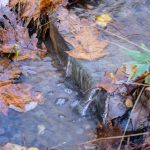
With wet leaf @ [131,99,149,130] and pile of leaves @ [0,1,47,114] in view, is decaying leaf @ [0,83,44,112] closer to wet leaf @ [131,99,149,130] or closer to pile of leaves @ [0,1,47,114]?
pile of leaves @ [0,1,47,114]

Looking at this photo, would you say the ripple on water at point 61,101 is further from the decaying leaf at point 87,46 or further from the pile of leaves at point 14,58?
the decaying leaf at point 87,46

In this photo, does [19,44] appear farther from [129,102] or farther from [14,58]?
[129,102]

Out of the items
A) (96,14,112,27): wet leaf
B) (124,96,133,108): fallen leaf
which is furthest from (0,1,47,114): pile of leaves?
(124,96,133,108): fallen leaf

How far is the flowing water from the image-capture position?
2.38 meters

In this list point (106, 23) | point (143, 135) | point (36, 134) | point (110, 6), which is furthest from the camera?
point (110, 6)

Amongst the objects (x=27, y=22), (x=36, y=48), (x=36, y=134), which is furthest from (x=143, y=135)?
(x=27, y=22)

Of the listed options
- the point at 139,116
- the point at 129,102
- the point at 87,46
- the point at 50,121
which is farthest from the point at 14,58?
the point at 139,116

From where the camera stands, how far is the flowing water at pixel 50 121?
7.82 feet

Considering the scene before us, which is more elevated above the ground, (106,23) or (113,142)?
(106,23)

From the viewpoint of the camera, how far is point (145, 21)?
299 centimetres

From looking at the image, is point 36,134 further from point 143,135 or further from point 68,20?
point 68,20

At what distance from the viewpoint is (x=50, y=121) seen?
8.24ft

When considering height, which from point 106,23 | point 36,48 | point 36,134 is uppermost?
point 106,23

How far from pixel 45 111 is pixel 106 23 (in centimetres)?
85
